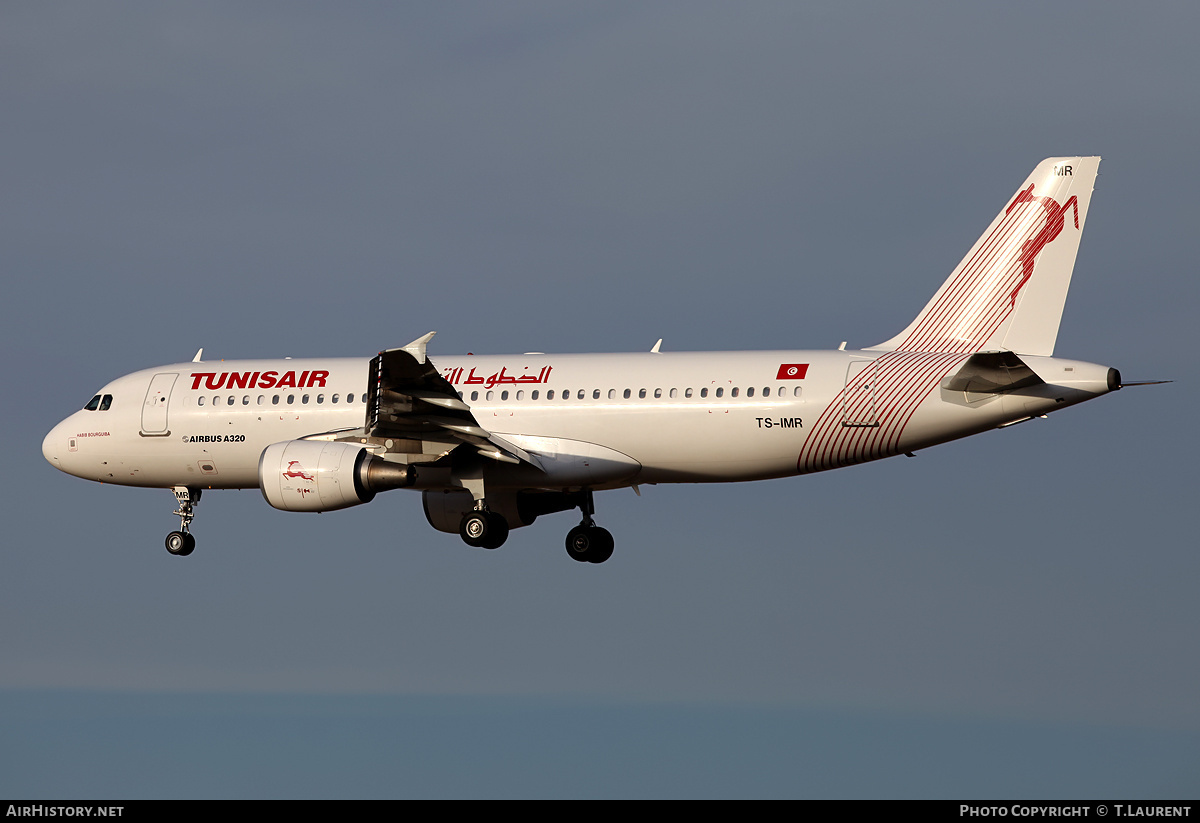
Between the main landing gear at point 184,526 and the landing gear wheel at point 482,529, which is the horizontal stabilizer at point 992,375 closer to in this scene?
the landing gear wheel at point 482,529

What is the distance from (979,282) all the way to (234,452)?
1650cm

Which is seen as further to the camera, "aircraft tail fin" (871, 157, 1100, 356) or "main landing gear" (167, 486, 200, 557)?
"main landing gear" (167, 486, 200, 557)

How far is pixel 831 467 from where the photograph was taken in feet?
102

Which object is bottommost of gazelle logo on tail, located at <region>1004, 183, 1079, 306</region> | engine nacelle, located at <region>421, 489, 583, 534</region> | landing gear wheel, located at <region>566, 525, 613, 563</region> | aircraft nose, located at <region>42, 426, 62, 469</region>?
landing gear wheel, located at <region>566, 525, 613, 563</region>

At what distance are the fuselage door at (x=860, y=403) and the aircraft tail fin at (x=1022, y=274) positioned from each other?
1755 mm

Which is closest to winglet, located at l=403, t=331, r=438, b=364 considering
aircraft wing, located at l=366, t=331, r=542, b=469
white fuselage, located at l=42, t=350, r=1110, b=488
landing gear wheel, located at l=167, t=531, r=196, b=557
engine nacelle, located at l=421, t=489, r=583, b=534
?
aircraft wing, located at l=366, t=331, r=542, b=469

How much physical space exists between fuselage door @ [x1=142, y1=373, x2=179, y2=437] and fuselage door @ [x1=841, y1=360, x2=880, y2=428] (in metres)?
15.3

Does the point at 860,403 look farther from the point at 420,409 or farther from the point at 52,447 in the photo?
the point at 52,447

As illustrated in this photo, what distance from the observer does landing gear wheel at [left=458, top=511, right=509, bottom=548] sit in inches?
1275

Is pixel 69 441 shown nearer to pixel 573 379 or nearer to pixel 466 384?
pixel 466 384

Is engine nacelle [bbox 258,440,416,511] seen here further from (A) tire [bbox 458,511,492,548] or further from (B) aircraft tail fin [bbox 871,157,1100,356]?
(B) aircraft tail fin [bbox 871,157,1100,356]

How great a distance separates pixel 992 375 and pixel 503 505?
1201cm
